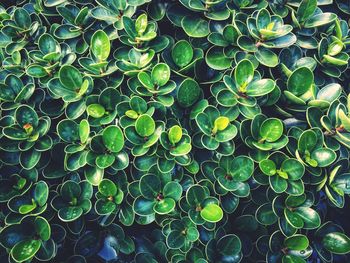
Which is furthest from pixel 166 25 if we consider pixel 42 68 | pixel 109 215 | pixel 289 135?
pixel 109 215

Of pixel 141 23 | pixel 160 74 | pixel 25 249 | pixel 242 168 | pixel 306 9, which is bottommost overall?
pixel 25 249

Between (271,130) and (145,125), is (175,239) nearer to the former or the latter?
(145,125)

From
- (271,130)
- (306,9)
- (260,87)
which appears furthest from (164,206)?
(306,9)

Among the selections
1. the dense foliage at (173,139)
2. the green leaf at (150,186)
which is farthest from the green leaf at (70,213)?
the green leaf at (150,186)

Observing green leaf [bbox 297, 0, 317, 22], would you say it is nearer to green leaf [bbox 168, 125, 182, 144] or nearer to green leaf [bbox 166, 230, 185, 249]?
green leaf [bbox 168, 125, 182, 144]

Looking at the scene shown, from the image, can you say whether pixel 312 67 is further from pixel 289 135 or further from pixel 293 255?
pixel 293 255

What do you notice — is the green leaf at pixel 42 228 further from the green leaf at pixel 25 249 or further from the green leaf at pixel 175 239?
the green leaf at pixel 175 239

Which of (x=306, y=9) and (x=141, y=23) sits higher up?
(x=306, y=9)
